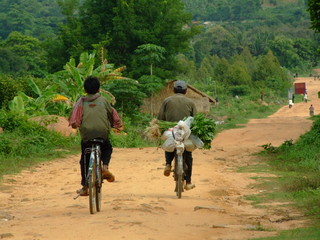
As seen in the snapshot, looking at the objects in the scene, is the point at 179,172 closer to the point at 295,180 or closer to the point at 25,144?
the point at 295,180

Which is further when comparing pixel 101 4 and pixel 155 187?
pixel 101 4

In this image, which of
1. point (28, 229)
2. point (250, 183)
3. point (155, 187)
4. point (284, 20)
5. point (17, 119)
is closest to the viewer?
point (28, 229)

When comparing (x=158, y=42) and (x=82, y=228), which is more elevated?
(x=158, y=42)

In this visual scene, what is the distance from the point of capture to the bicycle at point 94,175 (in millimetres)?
8336

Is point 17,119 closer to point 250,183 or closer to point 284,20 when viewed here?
point 250,183

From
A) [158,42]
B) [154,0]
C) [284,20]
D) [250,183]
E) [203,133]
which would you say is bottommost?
[250,183]

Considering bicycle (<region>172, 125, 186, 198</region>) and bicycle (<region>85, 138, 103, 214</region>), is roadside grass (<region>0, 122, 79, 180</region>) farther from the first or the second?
bicycle (<region>85, 138, 103, 214</region>)

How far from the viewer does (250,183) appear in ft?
43.2

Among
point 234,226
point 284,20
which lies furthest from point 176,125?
point 284,20

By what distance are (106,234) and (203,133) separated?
3698 millimetres

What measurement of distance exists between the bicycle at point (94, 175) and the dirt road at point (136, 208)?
0.17 meters

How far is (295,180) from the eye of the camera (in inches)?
485

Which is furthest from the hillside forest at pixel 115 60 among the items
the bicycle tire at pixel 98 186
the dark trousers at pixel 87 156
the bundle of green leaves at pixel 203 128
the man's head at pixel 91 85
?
the bicycle tire at pixel 98 186

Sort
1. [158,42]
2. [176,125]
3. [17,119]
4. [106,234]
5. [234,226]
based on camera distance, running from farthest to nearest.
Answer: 1. [158,42]
2. [17,119]
3. [176,125]
4. [234,226]
5. [106,234]
